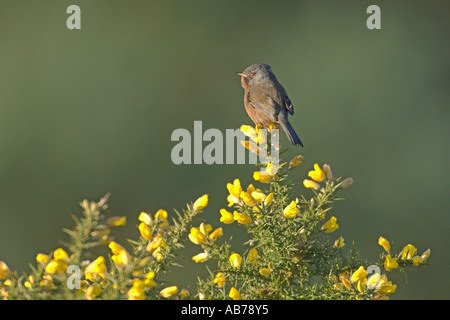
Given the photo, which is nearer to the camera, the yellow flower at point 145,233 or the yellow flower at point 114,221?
the yellow flower at point 114,221

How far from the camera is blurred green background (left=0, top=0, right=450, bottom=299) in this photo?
716 centimetres

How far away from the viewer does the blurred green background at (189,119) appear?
716 centimetres

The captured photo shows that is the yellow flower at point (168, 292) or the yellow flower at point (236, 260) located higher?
the yellow flower at point (236, 260)

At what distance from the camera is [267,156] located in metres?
1.85

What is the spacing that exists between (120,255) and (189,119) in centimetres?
671

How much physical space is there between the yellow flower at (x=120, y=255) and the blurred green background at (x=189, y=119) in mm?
4887

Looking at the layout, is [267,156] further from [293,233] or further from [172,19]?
[172,19]

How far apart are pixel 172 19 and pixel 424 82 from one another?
12.7 ft

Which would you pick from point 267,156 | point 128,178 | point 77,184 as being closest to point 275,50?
point 128,178

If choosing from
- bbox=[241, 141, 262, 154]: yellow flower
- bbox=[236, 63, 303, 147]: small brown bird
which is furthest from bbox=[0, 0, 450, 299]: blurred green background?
bbox=[241, 141, 262, 154]: yellow flower

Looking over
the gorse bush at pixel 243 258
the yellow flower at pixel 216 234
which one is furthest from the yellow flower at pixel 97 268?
the yellow flower at pixel 216 234

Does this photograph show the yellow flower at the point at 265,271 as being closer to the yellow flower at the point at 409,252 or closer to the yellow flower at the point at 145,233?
the yellow flower at the point at 145,233

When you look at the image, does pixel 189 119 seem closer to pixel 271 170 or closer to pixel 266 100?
pixel 266 100

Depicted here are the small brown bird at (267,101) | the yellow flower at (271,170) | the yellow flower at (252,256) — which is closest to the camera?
the yellow flower at (252,256)
